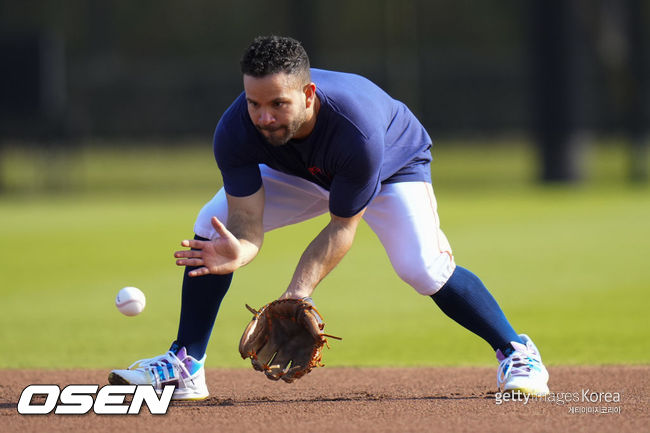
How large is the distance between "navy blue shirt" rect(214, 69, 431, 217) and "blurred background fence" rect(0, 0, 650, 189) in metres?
14.7

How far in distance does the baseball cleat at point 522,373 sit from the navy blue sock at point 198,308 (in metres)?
1.32

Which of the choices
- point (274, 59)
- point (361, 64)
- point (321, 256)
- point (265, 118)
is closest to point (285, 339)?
point (321, 256)

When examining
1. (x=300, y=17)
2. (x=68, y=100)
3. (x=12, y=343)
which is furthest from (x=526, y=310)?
(x=68, y=100)

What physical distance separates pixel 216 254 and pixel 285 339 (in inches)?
20.2

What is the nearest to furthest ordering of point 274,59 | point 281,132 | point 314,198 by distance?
1. point 274,59
2. point 281,132
3. point 314,198

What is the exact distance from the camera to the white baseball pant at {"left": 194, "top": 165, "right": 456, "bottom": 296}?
179 inches

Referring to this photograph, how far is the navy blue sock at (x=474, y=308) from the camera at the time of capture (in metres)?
4.63

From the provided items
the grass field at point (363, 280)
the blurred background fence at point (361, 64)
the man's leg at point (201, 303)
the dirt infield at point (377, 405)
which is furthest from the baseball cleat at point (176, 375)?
the blurred background fence at point (361, 64)

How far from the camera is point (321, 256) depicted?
443cm

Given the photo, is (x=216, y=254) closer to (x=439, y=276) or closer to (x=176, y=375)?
(x=176, y=375)

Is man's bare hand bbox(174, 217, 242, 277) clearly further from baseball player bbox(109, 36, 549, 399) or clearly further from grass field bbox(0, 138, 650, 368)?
grass field bbox(0, 138, 650, 368)

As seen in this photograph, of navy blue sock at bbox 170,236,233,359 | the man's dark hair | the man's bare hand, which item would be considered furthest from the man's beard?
navy blue sock at bbox 170,236,233,359

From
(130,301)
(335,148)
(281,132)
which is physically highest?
(281,132)

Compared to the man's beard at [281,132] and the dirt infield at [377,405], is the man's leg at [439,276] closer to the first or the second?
the dirt infield at [377,405]
